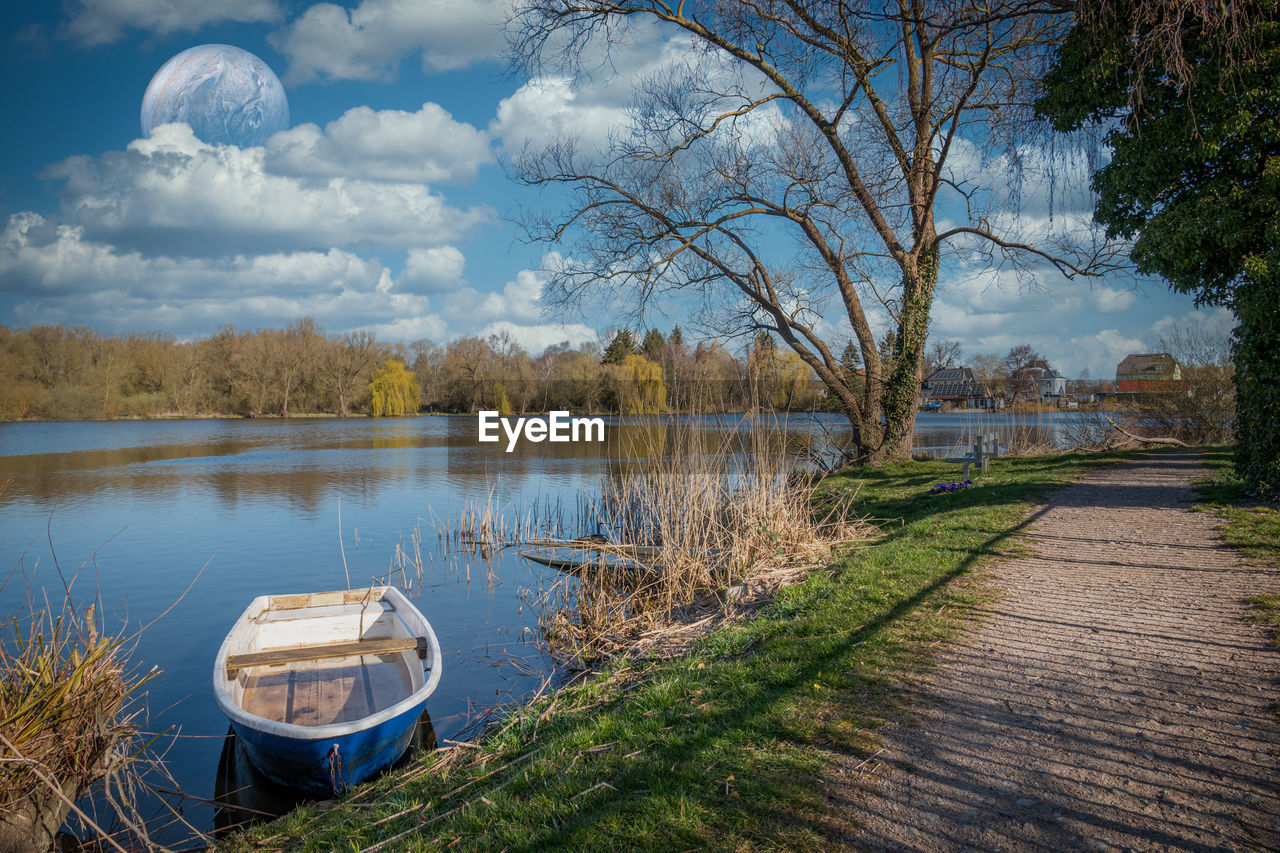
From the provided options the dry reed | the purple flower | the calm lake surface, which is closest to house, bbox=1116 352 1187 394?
the calm lake surface

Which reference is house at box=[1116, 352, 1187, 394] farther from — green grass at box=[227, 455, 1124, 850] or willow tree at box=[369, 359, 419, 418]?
willow tree at box=[369, 359, 419, 418]

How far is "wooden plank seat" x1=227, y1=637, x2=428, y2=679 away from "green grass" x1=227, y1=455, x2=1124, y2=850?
148 centimetres

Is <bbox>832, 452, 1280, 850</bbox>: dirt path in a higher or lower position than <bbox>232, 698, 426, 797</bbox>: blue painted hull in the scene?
higher

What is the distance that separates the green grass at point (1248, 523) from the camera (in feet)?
16.0

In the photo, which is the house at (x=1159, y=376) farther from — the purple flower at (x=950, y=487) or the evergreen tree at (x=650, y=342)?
the evergreen tree at (x=650, y=342)

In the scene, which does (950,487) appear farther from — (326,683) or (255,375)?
(255,375)

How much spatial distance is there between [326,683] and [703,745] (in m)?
4.57

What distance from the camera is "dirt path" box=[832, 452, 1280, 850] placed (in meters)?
2.65

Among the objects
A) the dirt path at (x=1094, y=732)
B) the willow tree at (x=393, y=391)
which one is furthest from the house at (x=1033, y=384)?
the willow tree at (x=393, y=391)

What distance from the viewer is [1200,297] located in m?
9.01

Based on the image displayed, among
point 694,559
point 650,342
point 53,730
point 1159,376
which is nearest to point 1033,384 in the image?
point 1159,376

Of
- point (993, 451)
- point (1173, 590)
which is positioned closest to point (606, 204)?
point (993, 451)

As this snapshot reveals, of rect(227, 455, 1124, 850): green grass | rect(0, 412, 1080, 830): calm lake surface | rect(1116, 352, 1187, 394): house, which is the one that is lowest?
rect(0, 412, 1080, 830): calm lake surface

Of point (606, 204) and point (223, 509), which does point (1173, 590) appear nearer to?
point (606, 204)
